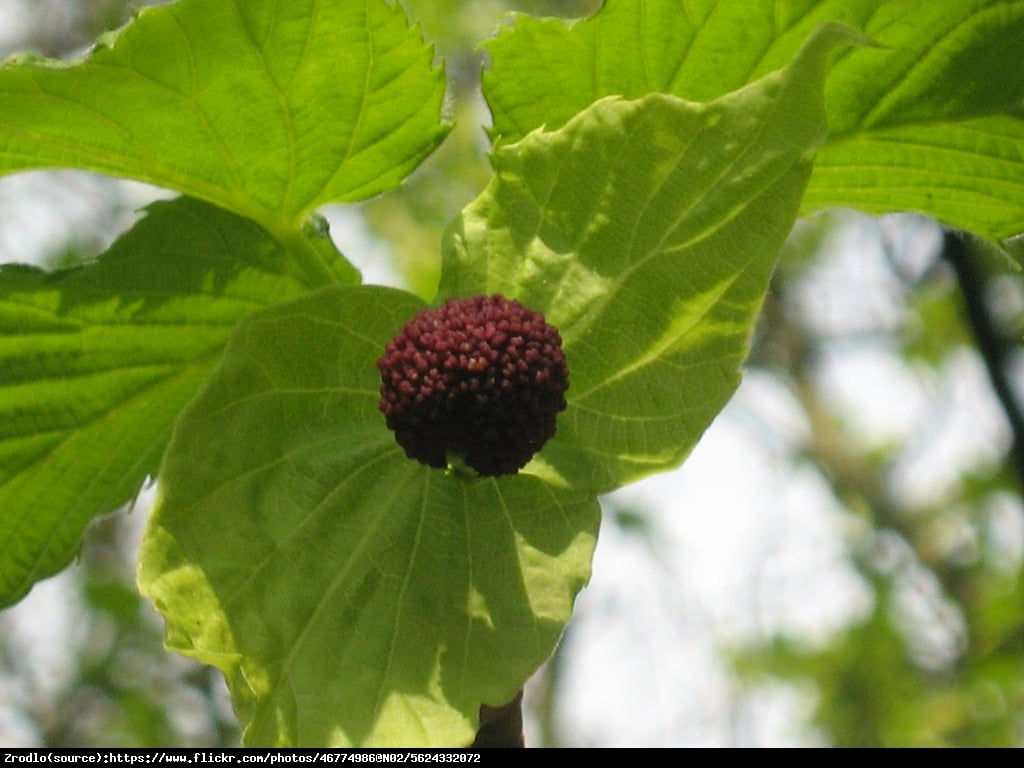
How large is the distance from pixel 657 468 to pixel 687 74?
14.0 inches

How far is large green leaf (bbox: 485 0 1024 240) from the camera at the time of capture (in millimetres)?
1047

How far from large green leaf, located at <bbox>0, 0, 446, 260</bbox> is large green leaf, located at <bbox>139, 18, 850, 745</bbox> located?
6.3 inches

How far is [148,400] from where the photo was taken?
122cm

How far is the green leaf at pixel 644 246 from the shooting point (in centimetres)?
92

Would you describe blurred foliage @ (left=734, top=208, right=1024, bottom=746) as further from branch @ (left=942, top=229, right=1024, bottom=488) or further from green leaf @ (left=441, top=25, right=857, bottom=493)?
green leaf @ (left=441, top=25, right=857, bottom=493)

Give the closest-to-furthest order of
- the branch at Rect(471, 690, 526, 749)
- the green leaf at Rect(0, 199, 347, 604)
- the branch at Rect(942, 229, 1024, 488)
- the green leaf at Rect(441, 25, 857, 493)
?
the green leaf at Rect(441, 25, 857, 493) < the branch at Rect(471, 690, 526, 749) < the green leaf at Rect(0, 199, 347, 604) < the branch at Rect(942, 229, 1024, 488)

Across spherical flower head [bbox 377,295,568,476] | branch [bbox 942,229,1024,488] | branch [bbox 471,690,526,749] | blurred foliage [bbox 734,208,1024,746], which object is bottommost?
blurred foliage [bbox 734,208,1024,746]

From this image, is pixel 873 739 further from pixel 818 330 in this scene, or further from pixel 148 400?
pixel 148 400

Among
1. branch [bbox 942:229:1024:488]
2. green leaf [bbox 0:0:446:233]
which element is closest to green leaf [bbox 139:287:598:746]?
green leaf [bbox 0:0:446:233]

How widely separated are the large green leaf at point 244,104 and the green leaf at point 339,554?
17cm

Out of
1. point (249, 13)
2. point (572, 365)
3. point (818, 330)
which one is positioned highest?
point (249, 13)

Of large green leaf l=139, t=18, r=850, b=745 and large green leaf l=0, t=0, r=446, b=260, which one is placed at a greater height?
large green leaf l=0, t=0, r=446, b=260
